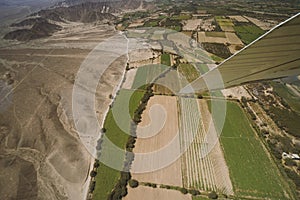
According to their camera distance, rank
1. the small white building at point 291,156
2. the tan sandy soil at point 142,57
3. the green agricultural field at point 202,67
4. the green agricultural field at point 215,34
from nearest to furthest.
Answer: the small white building at point 291,156 < the green agricultural field at point 202,67 < the tan sandy soil at point 142,57 < the green agricultural field at point 215,34

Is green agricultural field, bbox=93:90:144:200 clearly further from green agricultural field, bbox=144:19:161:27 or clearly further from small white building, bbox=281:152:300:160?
green agricultural field, bbox=144:19:161:27

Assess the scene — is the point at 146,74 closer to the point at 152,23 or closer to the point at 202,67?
the point at 202,67

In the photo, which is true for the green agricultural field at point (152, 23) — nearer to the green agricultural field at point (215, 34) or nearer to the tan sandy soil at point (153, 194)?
the green agricultural field at point (215, 34)

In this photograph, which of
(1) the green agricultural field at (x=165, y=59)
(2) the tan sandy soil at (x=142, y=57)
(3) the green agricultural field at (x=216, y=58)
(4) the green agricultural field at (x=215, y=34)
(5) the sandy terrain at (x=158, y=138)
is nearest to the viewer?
(5) the sandy terrain at (x=158, y=138)

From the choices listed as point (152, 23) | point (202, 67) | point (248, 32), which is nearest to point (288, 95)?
point (202, 67)

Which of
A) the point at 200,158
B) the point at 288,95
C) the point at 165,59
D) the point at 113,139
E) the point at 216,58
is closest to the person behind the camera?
the point at 200,158

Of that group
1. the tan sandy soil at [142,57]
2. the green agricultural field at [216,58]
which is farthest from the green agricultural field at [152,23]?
the green agricultural field at [216,58]
